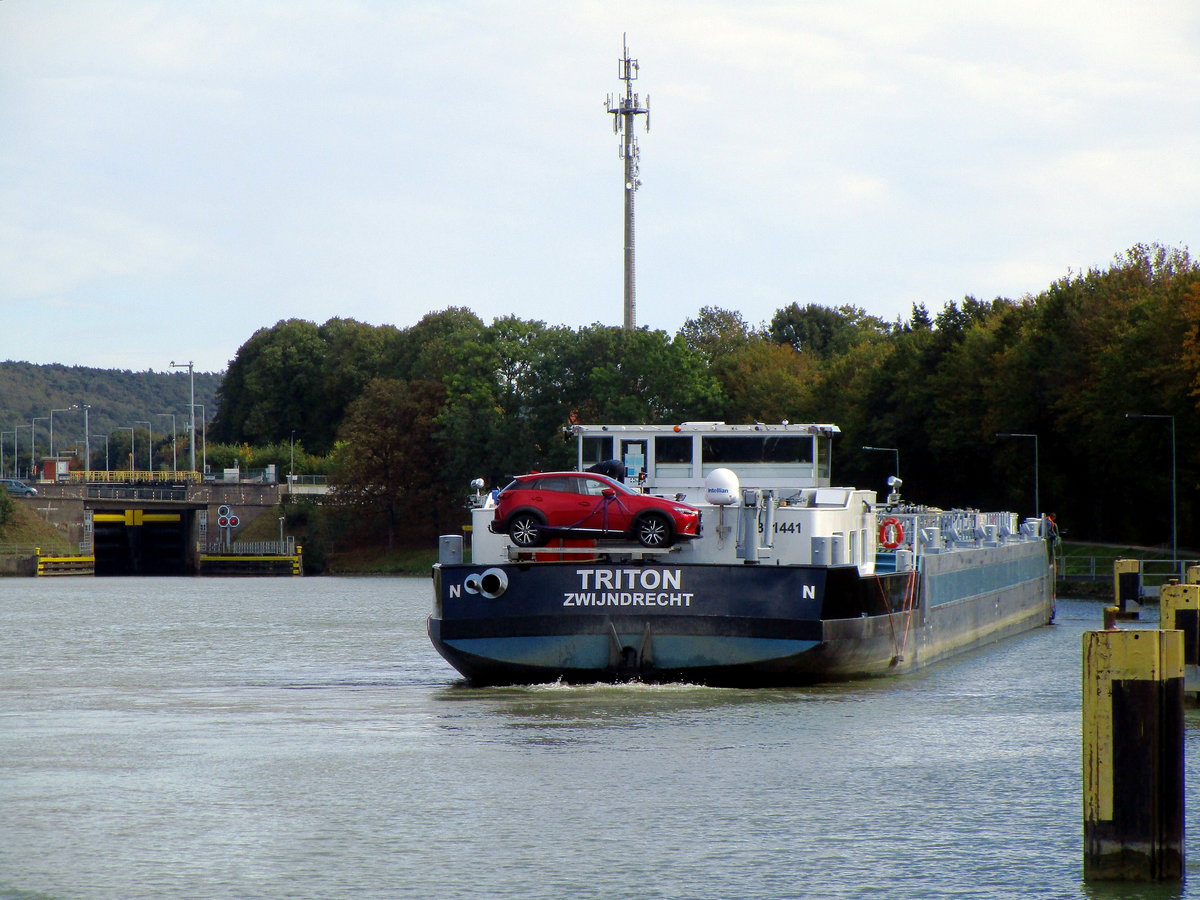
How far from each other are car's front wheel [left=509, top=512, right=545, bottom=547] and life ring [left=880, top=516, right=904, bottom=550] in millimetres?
7396

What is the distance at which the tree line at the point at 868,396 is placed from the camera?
2741 inches

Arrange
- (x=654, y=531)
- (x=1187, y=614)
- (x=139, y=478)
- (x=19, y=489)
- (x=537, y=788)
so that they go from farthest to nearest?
(x=139, y=478) < (x=19, y=489) < (x=654, y=531) < (x=1187, y=614) < (x=537, y=788)

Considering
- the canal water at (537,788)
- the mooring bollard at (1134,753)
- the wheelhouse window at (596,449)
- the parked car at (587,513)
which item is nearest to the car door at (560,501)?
the parked car at (587,513)

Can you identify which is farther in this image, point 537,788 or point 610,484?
point 610,484

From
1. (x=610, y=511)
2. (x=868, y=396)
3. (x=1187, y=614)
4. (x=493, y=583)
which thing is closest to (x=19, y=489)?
(x=868, y=396)

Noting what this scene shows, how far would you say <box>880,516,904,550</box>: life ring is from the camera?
96.5 ft

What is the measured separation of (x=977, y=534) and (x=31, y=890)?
32.8m

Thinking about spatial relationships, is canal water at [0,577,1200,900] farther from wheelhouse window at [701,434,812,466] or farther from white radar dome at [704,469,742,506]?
wheelhouse window at [701,434,812,466]

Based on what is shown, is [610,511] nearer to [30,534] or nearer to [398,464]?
[398,464]

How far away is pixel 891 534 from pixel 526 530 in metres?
7.61

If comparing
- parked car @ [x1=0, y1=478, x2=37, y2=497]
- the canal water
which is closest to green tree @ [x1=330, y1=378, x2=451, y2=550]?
parked car @ [x1=0, y1=478, x2=37, y2=497]

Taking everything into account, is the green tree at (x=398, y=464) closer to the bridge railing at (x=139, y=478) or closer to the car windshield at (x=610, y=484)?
the bridge railing at (x=139, y=478)

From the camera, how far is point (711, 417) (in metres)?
96.9

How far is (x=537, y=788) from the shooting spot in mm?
17281
